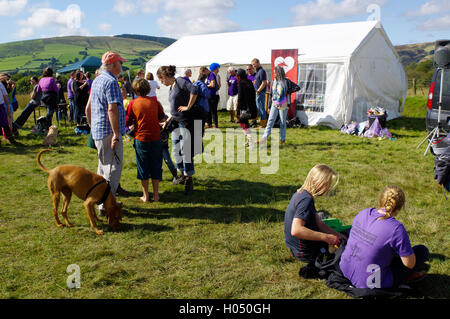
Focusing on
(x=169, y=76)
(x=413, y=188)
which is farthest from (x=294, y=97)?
(x=169, y=76)

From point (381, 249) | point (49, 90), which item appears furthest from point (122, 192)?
point (49, 90)

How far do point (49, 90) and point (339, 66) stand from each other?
9484 mm

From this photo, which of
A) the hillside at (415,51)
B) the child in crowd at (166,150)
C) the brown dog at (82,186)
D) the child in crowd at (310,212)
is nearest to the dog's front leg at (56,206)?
the brown dog at (82,186)

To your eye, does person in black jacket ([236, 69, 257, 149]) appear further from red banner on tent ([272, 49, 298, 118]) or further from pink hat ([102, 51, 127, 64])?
pink hat ([102, 51, 127, 64])

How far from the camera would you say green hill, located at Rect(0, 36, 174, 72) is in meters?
90.8

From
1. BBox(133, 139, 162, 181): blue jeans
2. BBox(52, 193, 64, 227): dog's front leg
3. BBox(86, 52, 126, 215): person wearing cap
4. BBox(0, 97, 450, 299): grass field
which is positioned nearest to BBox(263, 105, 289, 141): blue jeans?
BBox(0, 97, 450, 299): grass field

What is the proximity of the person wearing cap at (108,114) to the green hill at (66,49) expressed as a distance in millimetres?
86812

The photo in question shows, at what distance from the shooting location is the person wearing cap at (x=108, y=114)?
14.9ft

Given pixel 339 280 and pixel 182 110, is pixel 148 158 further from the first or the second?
pixel 339 280

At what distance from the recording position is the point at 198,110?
589cm

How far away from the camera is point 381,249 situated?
117 inches

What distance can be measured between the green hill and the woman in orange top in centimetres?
8650

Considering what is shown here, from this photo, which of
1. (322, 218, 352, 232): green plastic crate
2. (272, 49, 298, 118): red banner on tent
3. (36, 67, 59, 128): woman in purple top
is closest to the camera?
(322, 218, 352, 232): green plastic crate

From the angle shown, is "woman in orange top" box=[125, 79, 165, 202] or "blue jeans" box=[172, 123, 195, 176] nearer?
"woman in orange top" box=[125, 79, 165, 202]
